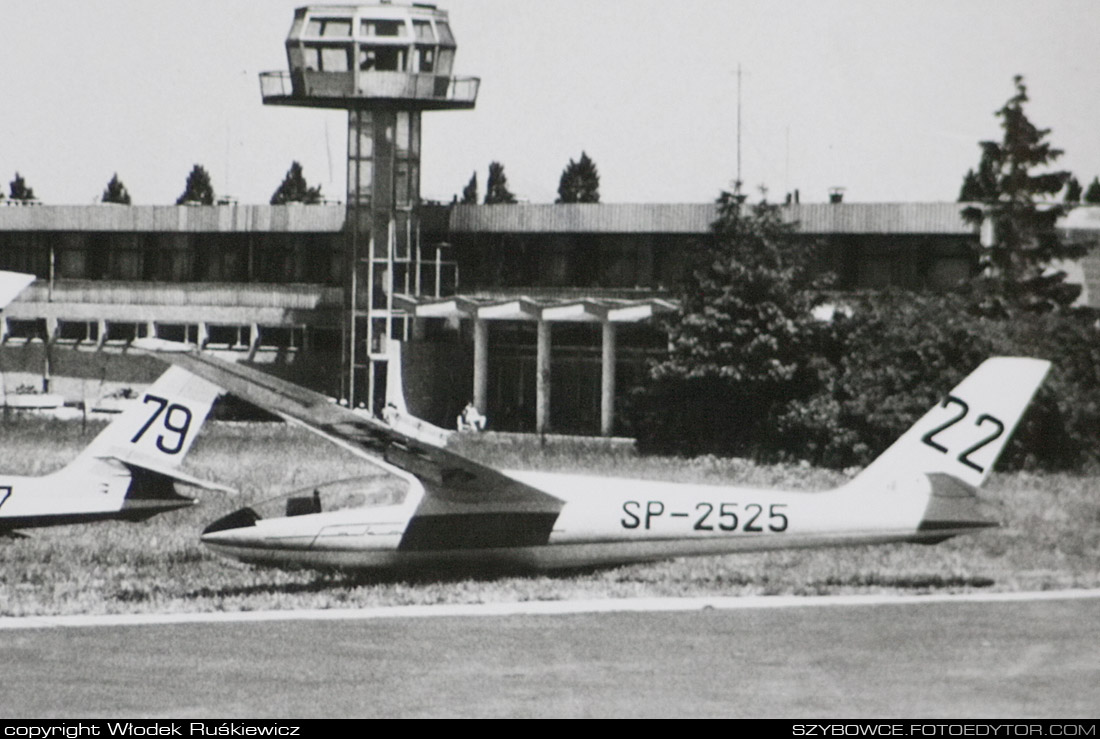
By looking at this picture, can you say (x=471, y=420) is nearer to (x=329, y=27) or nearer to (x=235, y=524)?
(x=329, y=27)

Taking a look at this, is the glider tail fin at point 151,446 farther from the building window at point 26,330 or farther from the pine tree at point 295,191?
the pine tree at point 295,191

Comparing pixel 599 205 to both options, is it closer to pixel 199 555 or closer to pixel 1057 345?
pixel 1057 345

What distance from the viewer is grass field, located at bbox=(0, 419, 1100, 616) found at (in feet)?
62.4

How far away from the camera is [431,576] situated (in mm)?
19875

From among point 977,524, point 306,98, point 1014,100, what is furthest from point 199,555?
point 306,98

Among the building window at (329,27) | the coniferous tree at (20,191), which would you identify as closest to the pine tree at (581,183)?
the building window at (329,27)

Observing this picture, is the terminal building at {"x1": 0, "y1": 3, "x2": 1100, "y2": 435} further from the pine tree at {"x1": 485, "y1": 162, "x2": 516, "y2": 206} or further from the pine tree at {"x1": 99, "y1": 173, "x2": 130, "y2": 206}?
the pine tree at {"x1": 99, "y1": 173, "x2": 130, "y2": 206}

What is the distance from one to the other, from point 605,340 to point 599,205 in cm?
853

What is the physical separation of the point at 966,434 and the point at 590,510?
167 inches

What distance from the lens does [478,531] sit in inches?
770

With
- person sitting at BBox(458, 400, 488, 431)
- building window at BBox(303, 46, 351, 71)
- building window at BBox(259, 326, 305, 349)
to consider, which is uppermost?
building window at BBox(303, 46, 351, 71)

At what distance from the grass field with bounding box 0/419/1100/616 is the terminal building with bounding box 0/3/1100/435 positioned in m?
12.8

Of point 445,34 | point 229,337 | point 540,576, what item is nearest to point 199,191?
point 229,337

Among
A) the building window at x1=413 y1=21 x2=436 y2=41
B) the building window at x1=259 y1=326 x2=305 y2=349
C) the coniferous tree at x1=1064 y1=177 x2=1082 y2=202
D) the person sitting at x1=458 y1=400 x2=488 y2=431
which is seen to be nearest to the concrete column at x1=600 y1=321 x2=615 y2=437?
the person sitting at x1=458 y1=400 x2=488 y2=431
